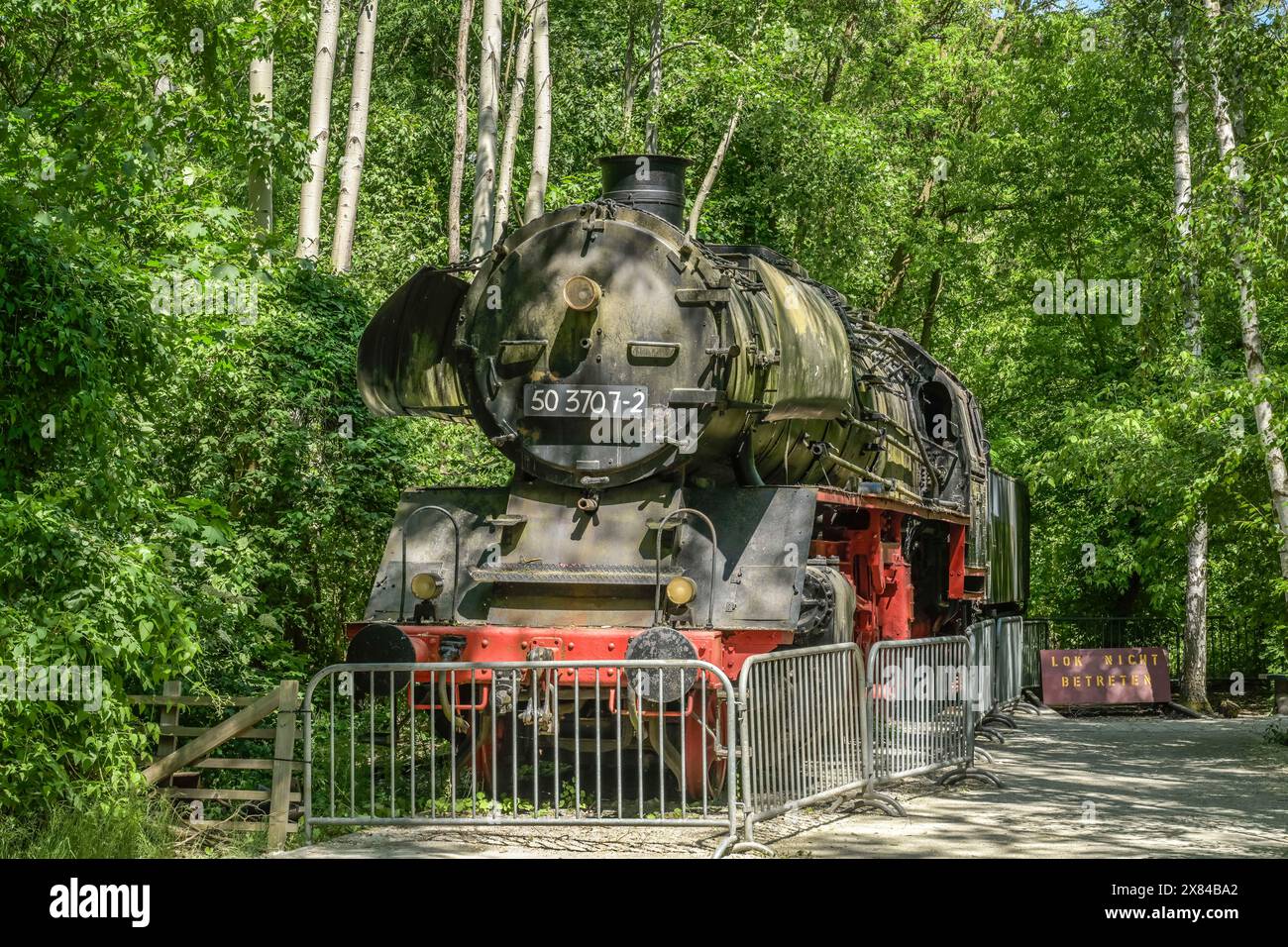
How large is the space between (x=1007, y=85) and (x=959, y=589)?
16.3m

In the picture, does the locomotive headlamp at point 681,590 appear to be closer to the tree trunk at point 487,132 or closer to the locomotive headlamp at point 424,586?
the locomotive headlamp at point 424,586

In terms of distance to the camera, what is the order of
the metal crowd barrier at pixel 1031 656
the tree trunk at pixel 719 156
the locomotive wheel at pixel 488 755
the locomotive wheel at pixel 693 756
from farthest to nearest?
the tree trunk at pixel 719 156
the metal crowd barrier at pixel 1031 656
the locomotive wheel at pixel 488 755
the locomotive wheel at pixel 693 756

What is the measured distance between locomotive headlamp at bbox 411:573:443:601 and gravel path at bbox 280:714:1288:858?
5.45ft

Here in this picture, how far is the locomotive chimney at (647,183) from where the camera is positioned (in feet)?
34.7

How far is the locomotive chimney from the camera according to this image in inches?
416

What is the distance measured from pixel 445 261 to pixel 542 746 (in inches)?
741

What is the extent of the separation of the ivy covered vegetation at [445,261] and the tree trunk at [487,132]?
169 cm

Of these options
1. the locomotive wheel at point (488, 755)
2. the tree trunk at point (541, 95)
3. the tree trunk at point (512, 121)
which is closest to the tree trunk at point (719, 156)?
the tree trunk at point (512, 121)

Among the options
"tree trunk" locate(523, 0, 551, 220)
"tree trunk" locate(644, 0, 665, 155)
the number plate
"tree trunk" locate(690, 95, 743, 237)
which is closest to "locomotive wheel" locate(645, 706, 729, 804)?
the number plate

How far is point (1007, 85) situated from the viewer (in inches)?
1111

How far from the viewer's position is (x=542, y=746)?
10492 millimetres

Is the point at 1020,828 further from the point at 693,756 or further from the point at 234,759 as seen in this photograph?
the point at 234,759

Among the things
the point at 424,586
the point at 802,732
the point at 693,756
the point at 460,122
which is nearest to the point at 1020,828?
the point at 802,732

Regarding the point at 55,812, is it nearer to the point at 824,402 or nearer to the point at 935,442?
the point at 824,402
